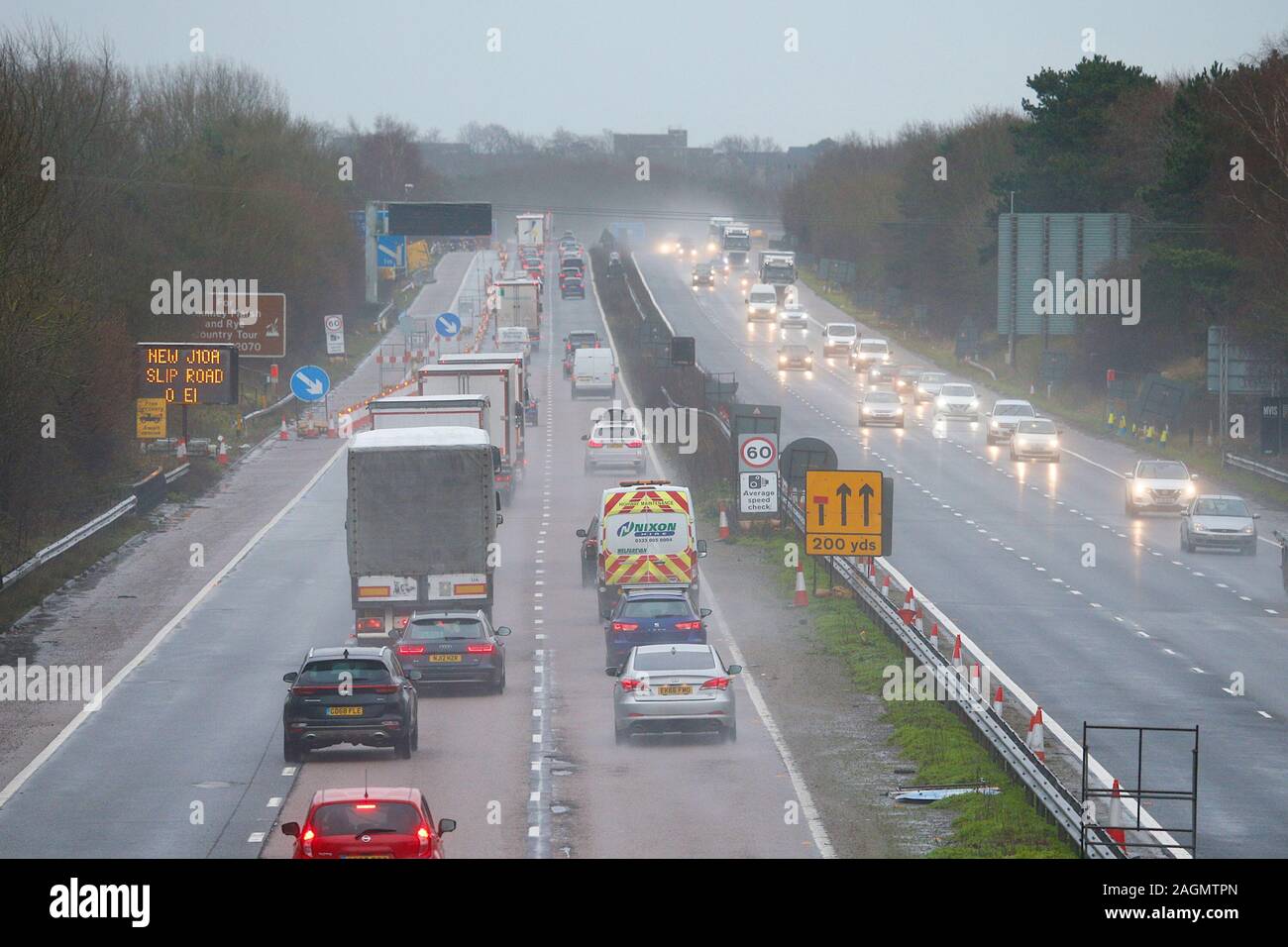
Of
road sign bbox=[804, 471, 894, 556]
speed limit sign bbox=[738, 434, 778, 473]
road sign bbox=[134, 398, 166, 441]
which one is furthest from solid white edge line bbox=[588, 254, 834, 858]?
road sign bbox=[134, 398, 166, 441]

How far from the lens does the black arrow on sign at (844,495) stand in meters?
35.7

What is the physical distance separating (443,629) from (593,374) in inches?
2135

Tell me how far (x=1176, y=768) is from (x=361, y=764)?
984 cm

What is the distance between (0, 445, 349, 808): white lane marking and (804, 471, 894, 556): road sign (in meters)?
11.6

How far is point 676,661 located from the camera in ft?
83.9

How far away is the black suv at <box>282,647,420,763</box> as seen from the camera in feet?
78.9

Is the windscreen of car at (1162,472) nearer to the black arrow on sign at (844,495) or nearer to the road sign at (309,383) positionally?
the black arrow on sign at (844,495)

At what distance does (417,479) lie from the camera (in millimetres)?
33531

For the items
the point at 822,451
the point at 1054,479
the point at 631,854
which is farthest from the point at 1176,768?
the point at 1054,479

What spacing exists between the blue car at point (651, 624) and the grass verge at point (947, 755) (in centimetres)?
266

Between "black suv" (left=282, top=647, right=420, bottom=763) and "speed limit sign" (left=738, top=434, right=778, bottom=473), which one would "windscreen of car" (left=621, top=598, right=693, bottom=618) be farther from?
"speed limit sign" (left=738, top=434, right=778, bottom=473)

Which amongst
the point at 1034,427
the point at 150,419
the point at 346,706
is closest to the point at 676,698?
the point at 346,706

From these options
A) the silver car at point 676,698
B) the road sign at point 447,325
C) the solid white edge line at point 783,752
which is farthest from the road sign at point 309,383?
the silver car at point 676,698
